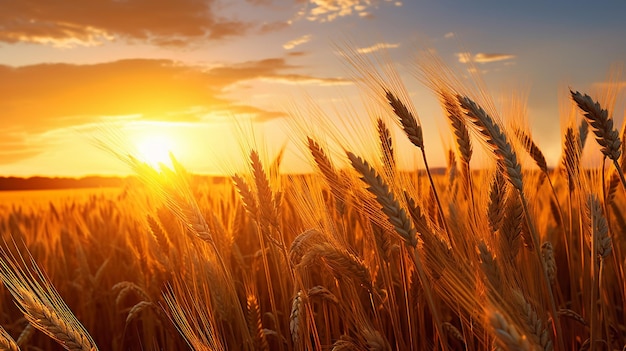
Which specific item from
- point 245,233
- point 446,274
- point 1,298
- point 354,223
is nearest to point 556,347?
point 446,274

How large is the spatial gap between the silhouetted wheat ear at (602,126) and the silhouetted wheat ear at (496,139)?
1.25ft

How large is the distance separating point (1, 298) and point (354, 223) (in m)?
2.39

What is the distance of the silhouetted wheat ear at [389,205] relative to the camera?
4.43 feet

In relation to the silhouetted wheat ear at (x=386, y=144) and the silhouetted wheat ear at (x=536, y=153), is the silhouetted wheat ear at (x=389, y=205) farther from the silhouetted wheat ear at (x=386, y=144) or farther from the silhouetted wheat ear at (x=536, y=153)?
the silhouetted wheat ear at (x=536, y=153)

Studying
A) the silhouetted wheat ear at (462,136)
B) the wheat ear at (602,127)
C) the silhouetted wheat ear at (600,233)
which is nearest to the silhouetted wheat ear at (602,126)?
the wheat ear at (602,127)

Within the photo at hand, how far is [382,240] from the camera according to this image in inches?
73.4

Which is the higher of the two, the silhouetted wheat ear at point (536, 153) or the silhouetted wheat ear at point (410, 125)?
the silhouetted wheat ear at point (410, 125)

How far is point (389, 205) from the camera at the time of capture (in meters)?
1.36

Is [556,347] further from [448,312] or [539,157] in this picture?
[448,312]

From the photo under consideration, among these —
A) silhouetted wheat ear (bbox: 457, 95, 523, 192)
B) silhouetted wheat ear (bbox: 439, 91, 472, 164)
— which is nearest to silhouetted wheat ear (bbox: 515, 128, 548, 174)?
silhouetted wheat ear (bbox: 439, 91, 472, 164)

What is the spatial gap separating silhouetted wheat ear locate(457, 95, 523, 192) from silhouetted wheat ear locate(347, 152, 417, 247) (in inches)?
13.9

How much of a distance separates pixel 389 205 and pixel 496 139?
43 cm

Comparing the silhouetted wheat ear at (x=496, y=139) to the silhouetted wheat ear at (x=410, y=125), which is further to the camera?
the silhouetted wheat ear at (x=410, y=125)

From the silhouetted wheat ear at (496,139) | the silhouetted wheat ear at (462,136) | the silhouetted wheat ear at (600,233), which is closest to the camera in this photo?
the silhouetted wheat ear at (496,139)
